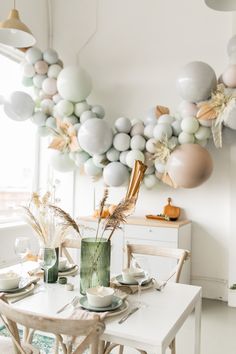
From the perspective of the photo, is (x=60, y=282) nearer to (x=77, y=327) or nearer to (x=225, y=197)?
(x=77, y=327)

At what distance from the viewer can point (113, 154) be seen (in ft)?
11.9

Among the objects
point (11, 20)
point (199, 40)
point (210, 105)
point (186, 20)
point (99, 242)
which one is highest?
point (186, 20)

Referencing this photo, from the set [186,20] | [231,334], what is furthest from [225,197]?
[186,20]

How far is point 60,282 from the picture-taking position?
187cm

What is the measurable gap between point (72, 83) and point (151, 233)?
5.42 ft

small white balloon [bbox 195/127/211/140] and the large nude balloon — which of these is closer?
the large nude balloon

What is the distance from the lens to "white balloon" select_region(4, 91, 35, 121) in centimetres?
357

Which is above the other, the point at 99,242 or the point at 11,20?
the point at 11,20

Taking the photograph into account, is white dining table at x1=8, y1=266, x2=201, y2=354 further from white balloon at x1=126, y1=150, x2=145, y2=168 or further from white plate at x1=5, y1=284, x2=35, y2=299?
white balloon at x1=126, y1=150, x2=145, y2=168

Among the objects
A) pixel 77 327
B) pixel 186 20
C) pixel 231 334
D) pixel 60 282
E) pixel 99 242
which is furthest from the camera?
pixel 186 20

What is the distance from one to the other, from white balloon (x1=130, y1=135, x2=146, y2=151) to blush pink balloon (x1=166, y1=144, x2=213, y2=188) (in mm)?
353

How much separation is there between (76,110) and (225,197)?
5.86 ft

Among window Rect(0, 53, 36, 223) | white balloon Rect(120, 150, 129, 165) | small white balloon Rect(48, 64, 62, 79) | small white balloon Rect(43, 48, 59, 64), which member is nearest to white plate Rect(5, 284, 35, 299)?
white balloon Rect(120, 150, 129, 165)

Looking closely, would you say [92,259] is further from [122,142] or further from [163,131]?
[122,142]
